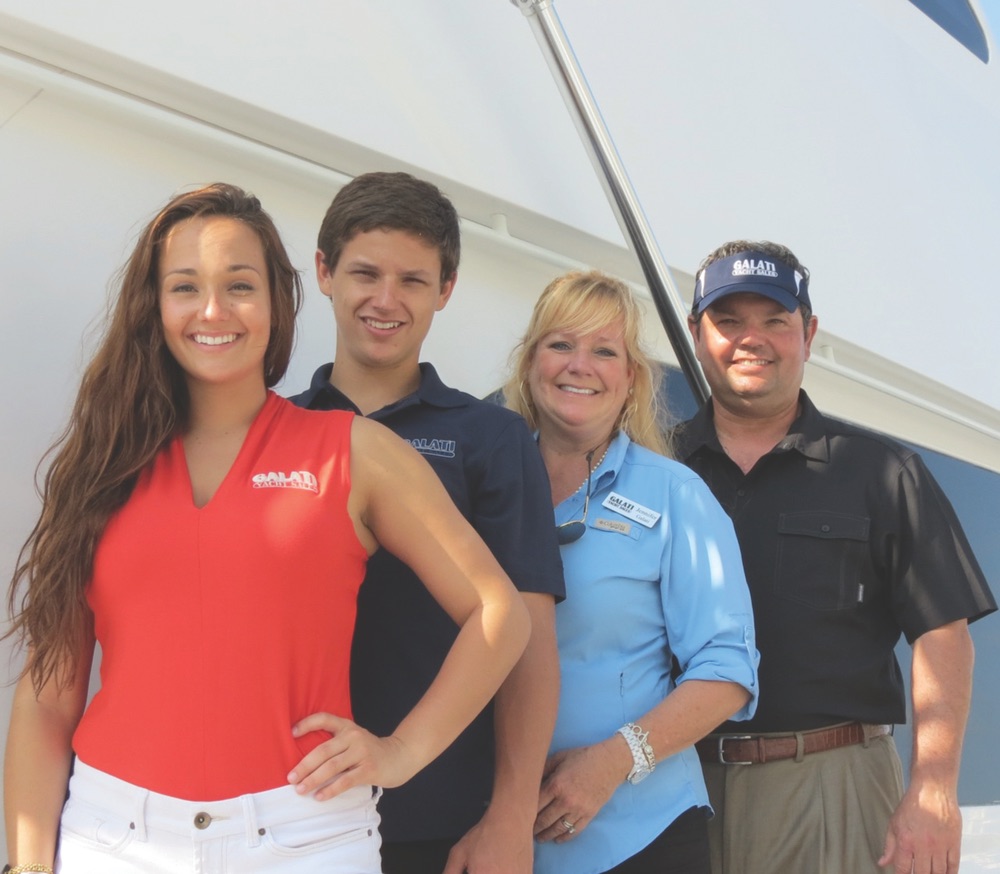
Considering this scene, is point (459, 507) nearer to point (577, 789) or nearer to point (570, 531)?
point (570, 531)

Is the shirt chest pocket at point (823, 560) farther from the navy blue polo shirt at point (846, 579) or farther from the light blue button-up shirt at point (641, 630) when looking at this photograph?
the light blue button-up shirt at point (641, 630)

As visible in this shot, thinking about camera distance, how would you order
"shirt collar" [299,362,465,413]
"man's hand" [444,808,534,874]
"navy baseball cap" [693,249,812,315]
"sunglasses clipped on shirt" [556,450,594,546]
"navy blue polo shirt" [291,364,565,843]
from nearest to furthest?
1. "man's hand" [444,808,534,874]
2. "navy blue polo shirt" [291,364,565,843]
3. "shirt collar" [299,362,465,413]
4. "sunglasses clipped on shirt" [556,450,594,546]
5. "navy baseball cap" [693,249,812,315]

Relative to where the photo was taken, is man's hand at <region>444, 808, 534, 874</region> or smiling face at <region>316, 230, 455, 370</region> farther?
smiling face at <region>316, 230, 455, 370</region>

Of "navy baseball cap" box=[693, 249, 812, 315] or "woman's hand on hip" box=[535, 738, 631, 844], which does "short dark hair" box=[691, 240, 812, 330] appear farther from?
"woman's hand on hip" box=[535, 738, 631, 844]

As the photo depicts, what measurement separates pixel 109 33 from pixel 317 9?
1.43 ft

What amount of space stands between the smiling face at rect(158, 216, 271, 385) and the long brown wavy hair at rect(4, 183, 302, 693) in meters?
0.02

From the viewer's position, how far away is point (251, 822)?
1.22 m

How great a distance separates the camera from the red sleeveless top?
1.25 metres

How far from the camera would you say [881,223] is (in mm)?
3518

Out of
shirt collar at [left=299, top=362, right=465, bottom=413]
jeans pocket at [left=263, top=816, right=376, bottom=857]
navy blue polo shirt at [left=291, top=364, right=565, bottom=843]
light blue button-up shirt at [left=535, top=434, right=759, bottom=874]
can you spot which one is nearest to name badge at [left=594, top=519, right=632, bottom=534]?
light blue button-up shirt at [left=535, top=434, right=759, bottom=874]

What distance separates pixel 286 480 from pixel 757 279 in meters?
1.25

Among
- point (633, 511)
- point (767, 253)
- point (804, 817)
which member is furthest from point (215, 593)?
point (767, 253)

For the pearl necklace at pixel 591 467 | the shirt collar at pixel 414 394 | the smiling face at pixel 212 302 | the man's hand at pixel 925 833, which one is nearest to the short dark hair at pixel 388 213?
the shirt collar at pixel 414 394

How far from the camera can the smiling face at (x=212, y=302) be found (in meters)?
1.41
